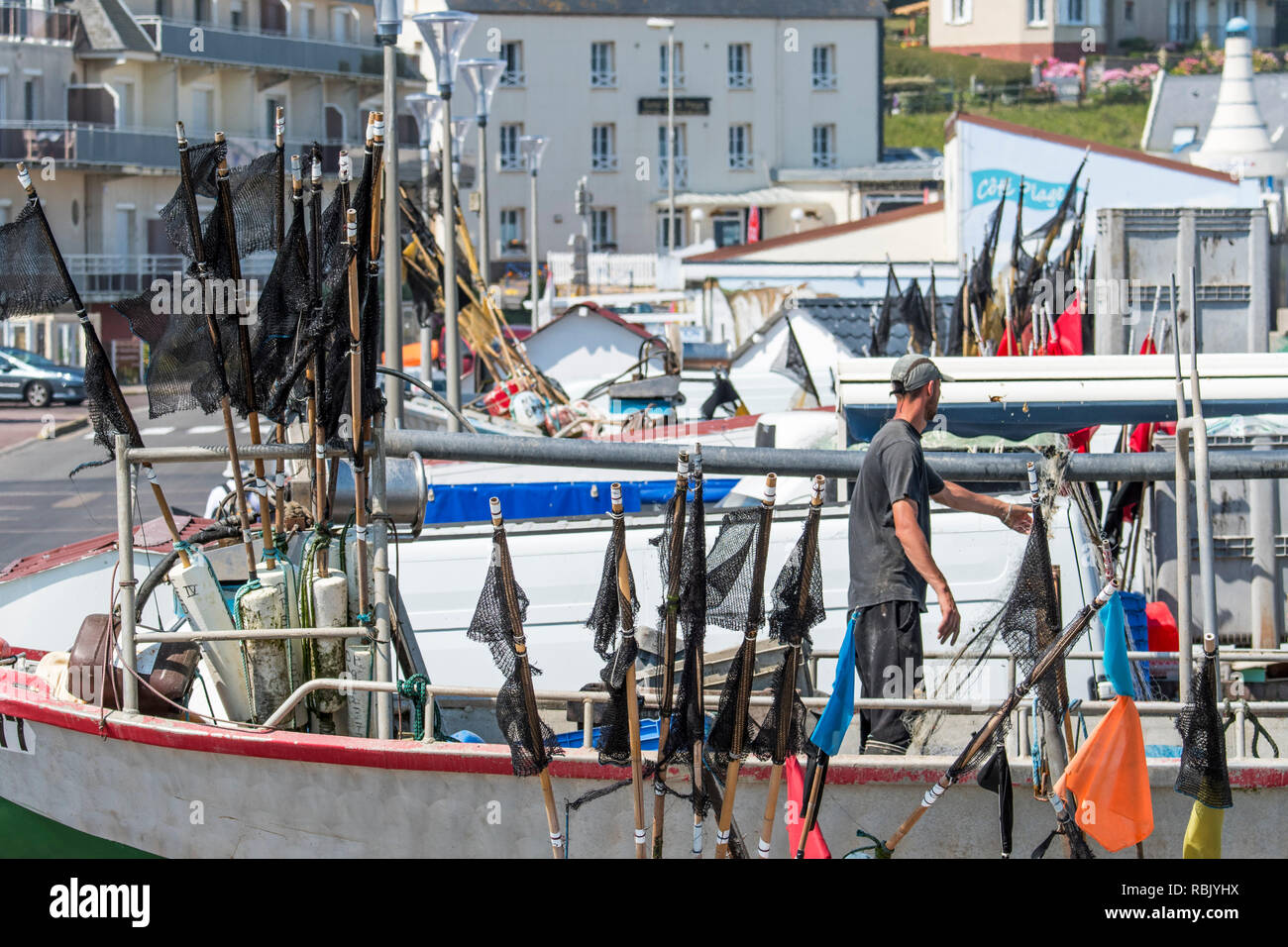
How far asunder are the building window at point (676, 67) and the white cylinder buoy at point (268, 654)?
58.5 metres

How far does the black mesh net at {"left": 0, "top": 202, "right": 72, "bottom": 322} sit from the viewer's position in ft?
21.5

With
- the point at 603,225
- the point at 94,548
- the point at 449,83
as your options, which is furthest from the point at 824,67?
the point at 94,548

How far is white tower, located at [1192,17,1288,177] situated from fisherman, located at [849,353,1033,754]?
81.3ft

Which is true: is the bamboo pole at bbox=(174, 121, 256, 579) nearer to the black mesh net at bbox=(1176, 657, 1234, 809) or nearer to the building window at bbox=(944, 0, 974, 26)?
the black mesh net at bbox=(1176, 657, 1234, 809)

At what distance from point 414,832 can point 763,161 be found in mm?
59069

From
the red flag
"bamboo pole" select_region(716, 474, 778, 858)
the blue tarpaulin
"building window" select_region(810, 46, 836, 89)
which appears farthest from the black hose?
"building window" select_region(810, 46, 836, 89)

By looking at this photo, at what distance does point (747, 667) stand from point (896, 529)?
0.91 metres

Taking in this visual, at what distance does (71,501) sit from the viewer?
2200 centimetres

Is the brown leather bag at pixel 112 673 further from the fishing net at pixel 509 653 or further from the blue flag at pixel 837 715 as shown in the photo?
the blue flag at pixel 837 715

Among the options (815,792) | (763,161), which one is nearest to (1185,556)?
(815,792)

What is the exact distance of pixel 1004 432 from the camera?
9.10 m

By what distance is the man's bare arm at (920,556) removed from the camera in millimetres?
6059

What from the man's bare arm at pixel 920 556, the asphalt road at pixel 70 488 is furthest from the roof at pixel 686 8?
the man's bare arm at pixel 920 556

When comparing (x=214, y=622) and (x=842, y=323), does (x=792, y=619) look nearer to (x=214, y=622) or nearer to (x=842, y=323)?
(x=214, y=622)
